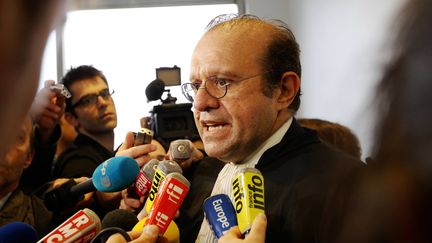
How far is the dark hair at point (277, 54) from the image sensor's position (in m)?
1.28

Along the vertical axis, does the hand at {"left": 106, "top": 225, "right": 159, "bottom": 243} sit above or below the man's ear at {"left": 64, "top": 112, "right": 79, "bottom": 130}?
above

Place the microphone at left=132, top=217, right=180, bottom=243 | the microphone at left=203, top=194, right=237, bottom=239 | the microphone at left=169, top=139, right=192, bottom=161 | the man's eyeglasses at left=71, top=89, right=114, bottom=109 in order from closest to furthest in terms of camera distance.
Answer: the microphone at left=203, top=194, right=237, bottom=239 → the microphone at left=132, top=217, right=180, bottom=243 → the microphone at left=169, top=139, right=192, bottom=161 → the man's eyeglasses at left=71, top=89, right=114, bottom=109

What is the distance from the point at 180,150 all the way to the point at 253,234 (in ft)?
2.20

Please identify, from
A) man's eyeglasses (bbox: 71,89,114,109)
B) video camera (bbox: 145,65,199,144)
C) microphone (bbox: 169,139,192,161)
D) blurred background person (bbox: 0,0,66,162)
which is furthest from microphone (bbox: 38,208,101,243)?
man's eyeglasses (bbox: 71,89,114,109)

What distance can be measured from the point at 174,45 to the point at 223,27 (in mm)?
3034

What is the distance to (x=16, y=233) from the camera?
1.07 meters

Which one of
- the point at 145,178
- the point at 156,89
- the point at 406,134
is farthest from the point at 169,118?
the point at 406,134

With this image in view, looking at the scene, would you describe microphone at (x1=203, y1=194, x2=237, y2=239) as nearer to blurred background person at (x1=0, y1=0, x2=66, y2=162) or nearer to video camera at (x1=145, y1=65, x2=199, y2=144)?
blurred background person at (x1=0, y1=0, x2=66, y2=162)

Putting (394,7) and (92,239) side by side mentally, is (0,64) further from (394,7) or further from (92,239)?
(92,239)

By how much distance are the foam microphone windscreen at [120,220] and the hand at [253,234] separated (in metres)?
0.40

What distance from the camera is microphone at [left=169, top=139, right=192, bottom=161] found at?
1.41 meters

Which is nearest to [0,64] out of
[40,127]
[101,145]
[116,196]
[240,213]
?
[240,213]

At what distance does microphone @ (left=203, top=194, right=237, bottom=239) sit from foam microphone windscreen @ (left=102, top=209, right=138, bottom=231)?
0.29m

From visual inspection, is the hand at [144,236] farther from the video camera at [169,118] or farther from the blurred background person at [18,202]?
the video camera at [169,118]
